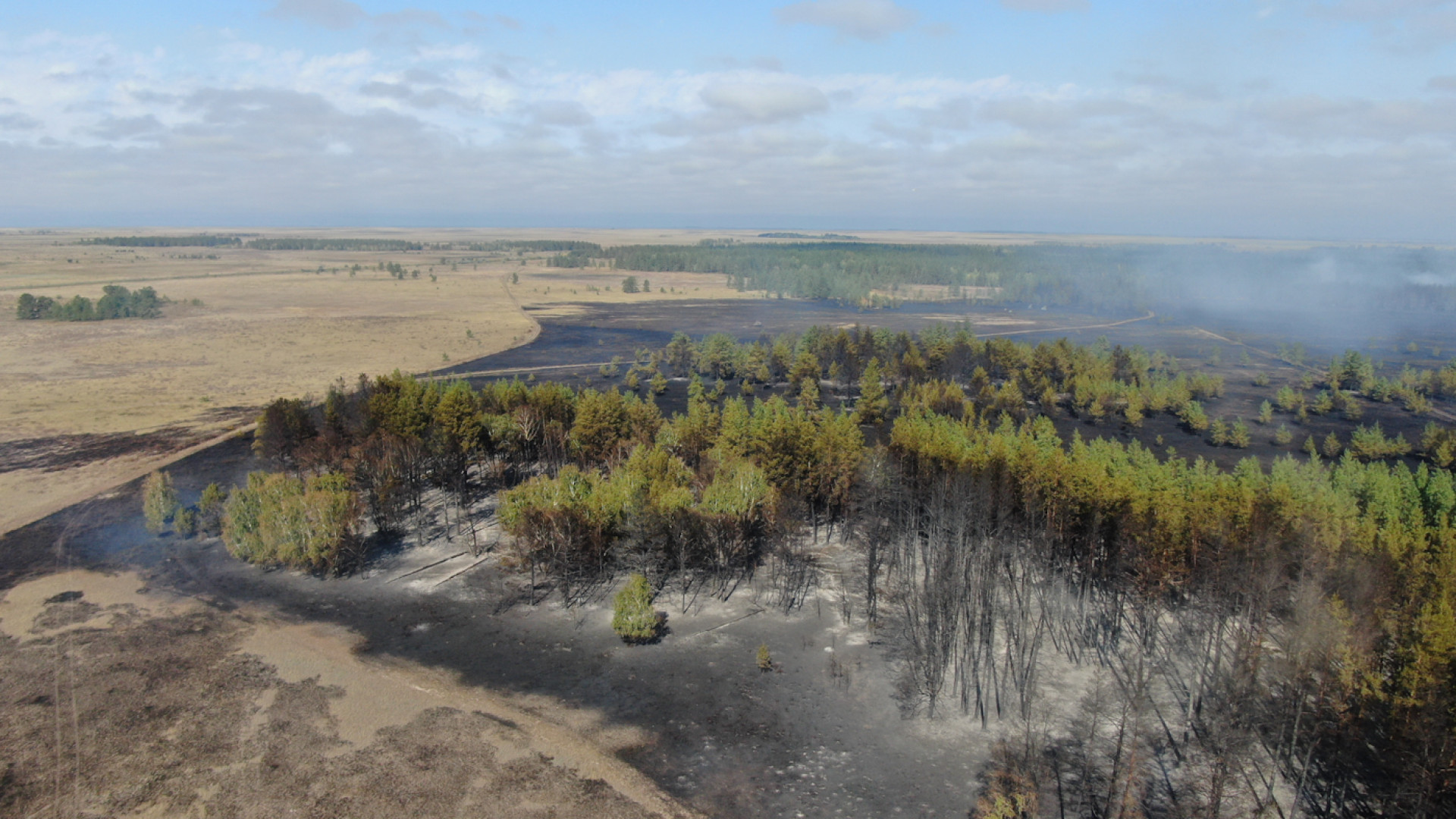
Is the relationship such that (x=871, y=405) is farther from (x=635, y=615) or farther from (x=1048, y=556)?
(x=635, y=615)

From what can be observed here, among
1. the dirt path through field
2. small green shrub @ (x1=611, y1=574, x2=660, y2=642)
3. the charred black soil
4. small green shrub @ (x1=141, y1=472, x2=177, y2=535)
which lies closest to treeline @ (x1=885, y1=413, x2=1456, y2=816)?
the charred black soil

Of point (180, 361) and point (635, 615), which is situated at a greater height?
point (180, 361)

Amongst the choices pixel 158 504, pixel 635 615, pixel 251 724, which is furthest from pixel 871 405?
pixel 251 724

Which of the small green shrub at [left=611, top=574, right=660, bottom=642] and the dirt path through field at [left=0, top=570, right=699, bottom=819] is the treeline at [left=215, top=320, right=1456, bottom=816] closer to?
the small green shrub at [left=611, top=574, right=660, bottom=642]

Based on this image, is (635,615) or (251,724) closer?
(251,724)

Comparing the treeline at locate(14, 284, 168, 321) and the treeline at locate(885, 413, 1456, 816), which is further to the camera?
the treeline at locate(14, 284, 168, 321)

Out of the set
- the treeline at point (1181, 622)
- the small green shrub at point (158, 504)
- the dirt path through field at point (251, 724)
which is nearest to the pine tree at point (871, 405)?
the treeline at point (1181, 622)

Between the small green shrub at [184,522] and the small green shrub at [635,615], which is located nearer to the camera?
the small green shrub at [635,615]

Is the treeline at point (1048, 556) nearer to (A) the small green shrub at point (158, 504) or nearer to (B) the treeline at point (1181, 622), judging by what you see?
(B) the treeline at point (1181, 622)
